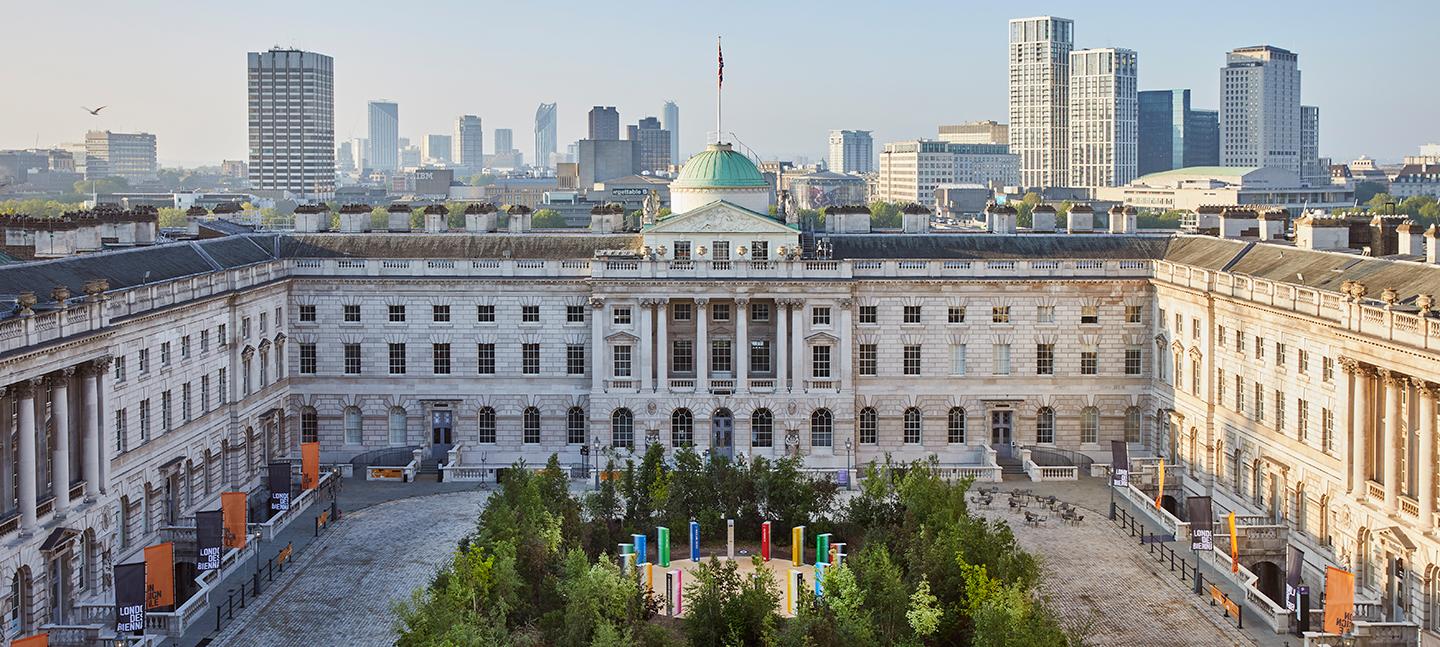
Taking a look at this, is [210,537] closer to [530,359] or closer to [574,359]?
[530,359]

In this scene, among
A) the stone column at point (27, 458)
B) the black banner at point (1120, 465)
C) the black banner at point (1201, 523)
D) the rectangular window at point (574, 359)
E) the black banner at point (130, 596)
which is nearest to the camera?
the black banner at point (130, 596)

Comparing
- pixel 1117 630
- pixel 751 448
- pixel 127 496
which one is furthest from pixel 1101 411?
pixel 127 496

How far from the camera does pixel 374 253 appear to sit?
103m

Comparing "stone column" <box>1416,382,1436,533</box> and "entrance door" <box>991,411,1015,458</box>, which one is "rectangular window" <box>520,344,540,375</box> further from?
"stone column" <box>1416,382,1436,533</box>

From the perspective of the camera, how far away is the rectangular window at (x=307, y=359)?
332ft

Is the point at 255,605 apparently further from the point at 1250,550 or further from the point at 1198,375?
the point at 1198,375

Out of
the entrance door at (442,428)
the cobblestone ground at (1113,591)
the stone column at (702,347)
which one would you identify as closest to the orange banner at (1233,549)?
the cobblestone ground at (1113,591)

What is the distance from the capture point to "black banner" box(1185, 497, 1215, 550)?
7456cm

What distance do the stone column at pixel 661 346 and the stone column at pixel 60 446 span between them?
35.9 metres

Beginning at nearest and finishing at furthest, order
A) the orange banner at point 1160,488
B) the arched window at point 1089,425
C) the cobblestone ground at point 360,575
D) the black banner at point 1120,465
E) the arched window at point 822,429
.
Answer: the cobblestone ground at point 360,575 → the orange banner at point 1160,488 → the black banner at point 1120,465 → the arched window at point 822,429 → the arched window at point 1089,425

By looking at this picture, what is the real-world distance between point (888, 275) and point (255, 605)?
42.0 meters

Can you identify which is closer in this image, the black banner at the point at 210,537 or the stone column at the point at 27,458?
the stone column at the point at 27,458

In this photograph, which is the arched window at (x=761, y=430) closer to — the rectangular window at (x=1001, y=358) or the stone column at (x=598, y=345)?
the stone column at (x=598, y=345)

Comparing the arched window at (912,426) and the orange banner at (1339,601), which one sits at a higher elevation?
the arched window at (912,426)
